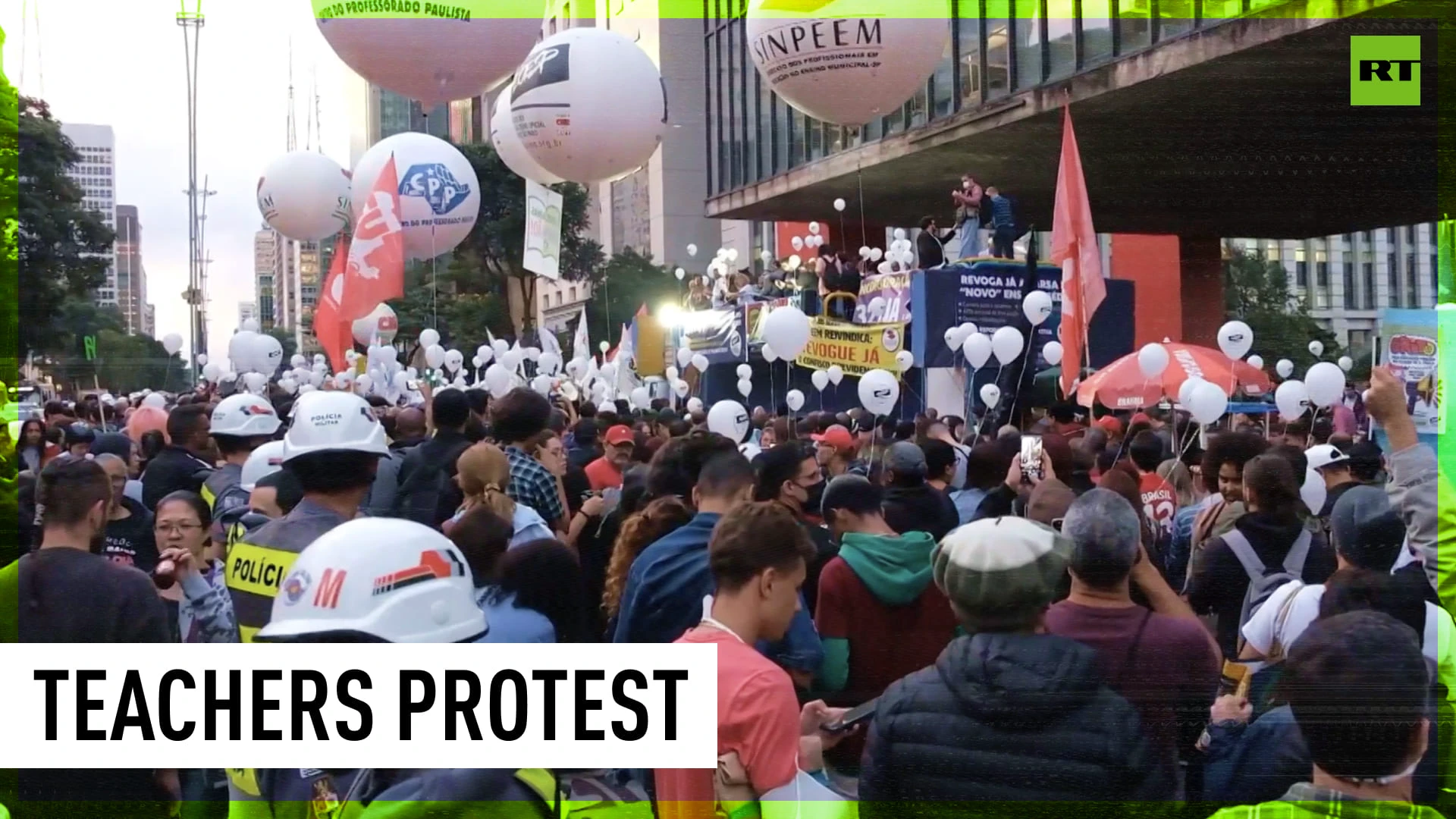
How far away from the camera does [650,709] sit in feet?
9.04

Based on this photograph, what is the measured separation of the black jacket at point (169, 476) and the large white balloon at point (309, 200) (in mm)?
1290

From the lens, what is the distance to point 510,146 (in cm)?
657

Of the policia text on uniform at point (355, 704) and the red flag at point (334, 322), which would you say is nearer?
the policia text on uniform at point (355, 704)

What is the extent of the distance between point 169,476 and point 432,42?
206 centimetres

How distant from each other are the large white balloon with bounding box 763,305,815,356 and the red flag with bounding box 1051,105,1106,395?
8.51ft

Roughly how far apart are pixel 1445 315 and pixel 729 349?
50.1 ft

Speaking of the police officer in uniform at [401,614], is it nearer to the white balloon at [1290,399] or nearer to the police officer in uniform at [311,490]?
the police officer in uniform at [311,490]

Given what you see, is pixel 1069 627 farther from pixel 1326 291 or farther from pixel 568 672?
pixel 1326 291

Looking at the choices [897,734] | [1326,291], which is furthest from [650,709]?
[1326,291]

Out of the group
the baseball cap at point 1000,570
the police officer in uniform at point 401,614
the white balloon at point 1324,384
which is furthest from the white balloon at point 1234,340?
the police officer in uniform at point 401,614

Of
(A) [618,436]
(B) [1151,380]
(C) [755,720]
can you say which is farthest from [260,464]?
(B) [1151,380]

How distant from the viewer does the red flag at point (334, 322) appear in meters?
7.97

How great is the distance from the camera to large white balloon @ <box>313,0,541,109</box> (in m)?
4.70

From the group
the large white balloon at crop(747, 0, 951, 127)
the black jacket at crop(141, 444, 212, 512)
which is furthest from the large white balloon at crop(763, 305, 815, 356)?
the black jacket at crop(141, 444, 212, 512)
